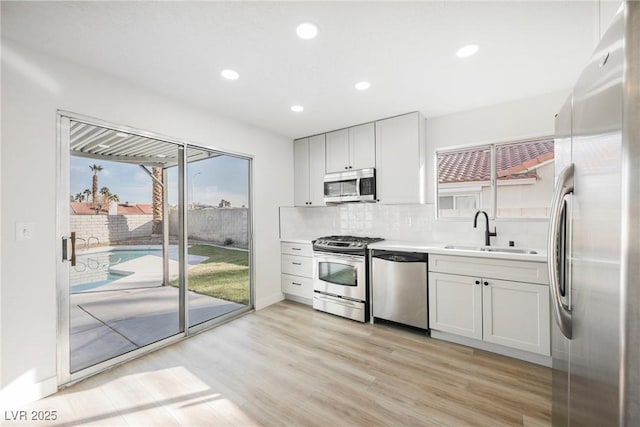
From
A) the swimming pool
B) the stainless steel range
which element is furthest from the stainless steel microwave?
the swimming pool

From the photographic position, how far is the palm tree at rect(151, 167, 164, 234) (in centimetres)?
266

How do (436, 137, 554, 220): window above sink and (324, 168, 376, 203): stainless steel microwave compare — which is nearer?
(436, 137, 554, 220): window above sink

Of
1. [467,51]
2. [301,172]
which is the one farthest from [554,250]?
[301,172]

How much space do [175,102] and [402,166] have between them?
2611mm

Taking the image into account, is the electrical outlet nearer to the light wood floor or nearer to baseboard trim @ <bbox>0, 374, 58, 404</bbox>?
baseboard trim @ <bbox>0, 374, 58, 404</bbox>

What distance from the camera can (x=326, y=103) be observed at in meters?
2.87

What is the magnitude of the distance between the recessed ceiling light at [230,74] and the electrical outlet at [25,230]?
1.78 meters

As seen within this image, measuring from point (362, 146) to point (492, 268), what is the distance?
205 centimetres

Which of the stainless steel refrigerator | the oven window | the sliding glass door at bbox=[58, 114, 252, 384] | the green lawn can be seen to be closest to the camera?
the stainless steel refrigerator

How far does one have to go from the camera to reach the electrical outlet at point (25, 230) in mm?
1791

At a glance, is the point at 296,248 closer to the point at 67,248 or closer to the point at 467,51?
the point at 67,248

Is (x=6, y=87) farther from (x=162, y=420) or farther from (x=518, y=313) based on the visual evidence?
(x=518, y=313)

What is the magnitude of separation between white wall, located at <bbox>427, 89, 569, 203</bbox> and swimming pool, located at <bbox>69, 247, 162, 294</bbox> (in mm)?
3384

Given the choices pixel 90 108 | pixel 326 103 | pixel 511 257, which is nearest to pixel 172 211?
pixel 90 108
